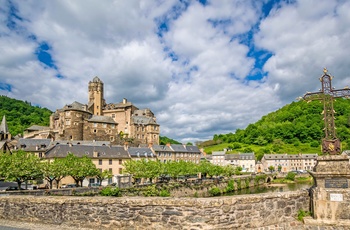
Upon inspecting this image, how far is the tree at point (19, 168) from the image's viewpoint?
32.2 m

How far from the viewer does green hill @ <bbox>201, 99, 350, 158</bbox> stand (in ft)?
426

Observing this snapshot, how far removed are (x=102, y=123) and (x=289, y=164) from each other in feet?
246

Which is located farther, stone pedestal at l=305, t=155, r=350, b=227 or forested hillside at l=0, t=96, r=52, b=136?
forested hillside at l=0, t=96, r=52, b=136

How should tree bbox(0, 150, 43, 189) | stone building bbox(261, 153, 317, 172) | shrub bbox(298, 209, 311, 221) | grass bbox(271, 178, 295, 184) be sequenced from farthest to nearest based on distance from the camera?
stone building bbox(261, 153, 317, 172) < grass bbox(271, 178, 295, 184) < tree bbox(0, 150, 43, 189) < shrub bbox(298, 209, 311, 221)

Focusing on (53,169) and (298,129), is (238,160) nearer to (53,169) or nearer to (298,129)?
(298,129)

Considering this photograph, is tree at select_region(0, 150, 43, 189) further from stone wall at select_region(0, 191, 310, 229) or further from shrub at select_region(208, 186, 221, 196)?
shrub at select_region(208, 186, 221, 196)

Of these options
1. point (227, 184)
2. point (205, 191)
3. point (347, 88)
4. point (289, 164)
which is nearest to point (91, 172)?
point (205, 191)

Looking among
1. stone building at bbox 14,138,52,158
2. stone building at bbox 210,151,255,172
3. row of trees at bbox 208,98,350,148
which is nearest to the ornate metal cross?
stone building at bbox 14,138,52,158

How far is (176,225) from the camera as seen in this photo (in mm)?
8719

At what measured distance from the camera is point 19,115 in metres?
128

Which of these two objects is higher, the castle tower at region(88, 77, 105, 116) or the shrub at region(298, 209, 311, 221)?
the castle tower at region(88, 77, 105, 116)

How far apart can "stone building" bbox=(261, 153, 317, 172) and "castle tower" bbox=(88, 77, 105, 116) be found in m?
67.6

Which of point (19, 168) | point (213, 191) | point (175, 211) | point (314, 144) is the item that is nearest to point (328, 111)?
point (175, 211)

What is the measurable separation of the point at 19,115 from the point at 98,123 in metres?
64.0
